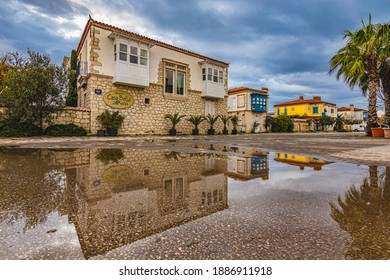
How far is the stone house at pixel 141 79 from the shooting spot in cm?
1453

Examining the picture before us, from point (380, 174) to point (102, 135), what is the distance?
13456 mm

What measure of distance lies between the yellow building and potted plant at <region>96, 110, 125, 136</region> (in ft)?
134

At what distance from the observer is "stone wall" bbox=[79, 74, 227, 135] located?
1440 cm

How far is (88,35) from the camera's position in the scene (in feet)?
49.5

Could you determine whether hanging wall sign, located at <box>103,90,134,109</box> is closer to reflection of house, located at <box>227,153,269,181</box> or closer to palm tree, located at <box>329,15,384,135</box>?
reflection of house, located at <box>227,153,269,181</box>

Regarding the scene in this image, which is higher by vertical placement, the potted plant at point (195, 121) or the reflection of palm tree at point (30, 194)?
the potted plant at point (195, 121)

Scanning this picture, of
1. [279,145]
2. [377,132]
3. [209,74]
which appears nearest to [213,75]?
[209,74]

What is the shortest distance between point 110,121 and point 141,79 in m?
3.79

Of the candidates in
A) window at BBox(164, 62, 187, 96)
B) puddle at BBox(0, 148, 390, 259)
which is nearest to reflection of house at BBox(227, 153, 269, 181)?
puddle at BBox(0, 148, 390, 259)

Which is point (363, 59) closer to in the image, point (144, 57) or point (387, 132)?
point (387, 132)

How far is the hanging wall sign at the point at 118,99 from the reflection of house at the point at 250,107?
613 inches

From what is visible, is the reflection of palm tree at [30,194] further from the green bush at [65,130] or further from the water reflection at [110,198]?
the green bush at [65,130]

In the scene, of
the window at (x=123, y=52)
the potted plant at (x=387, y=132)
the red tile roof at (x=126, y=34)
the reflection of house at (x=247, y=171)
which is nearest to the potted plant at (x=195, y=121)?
the red tile roof at (x=126, y=34)

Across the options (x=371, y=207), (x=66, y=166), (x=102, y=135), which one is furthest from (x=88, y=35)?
(x=371, y=207)
